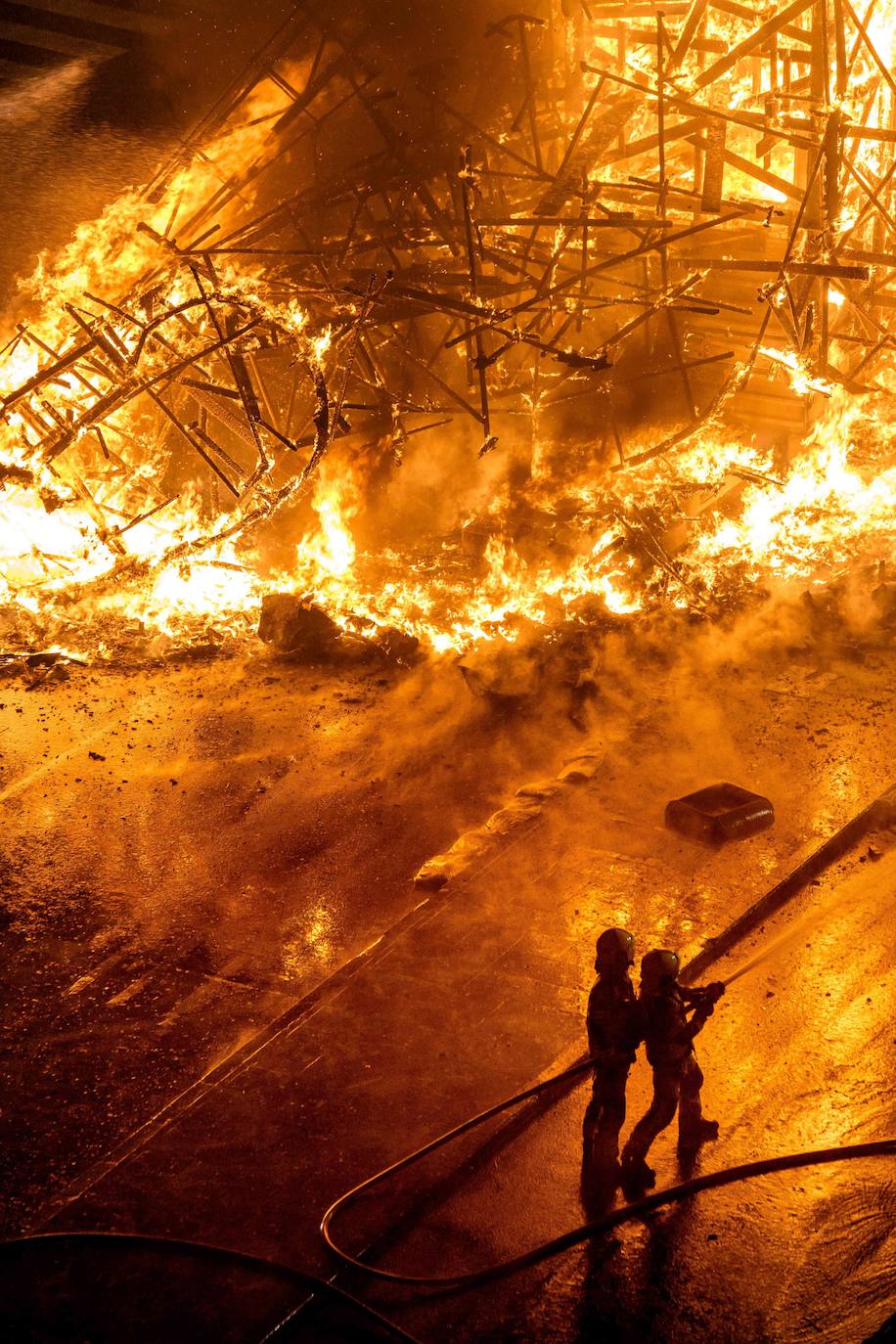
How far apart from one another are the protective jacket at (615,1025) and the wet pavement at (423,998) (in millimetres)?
652

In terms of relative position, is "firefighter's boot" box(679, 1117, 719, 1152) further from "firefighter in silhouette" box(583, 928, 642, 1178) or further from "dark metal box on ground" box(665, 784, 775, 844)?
"dark metal box on ground" box(665, 784, 775, 844)

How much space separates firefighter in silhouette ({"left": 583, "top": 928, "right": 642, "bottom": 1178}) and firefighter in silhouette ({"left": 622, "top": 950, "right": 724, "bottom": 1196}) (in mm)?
69

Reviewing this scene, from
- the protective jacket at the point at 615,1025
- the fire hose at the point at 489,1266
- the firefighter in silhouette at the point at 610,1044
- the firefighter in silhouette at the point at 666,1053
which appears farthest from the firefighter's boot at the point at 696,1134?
the protective jacket at the point at 615,1025

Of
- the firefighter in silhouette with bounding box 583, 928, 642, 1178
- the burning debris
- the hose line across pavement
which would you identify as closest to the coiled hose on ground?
the hose line across pavement

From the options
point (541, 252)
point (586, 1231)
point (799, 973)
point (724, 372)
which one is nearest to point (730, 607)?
point (724, 372)

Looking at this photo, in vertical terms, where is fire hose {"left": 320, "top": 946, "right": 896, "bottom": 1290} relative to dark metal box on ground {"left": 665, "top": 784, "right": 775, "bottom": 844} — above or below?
below

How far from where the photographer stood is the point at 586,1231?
3.79m

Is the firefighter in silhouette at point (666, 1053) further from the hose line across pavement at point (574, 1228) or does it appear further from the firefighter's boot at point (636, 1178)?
the hose line across pavement at point (574, 1228)

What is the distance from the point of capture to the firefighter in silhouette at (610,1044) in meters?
3.97

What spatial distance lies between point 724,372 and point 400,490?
474 cm

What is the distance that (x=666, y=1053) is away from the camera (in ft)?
13.1

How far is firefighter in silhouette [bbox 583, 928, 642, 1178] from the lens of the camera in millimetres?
3969

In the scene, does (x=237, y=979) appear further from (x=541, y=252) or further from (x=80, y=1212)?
(x=541, y=252)

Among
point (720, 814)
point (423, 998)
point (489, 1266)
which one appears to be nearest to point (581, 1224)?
point (489, 1266)
